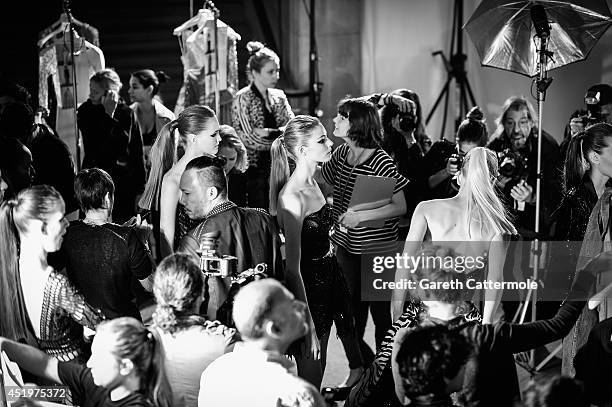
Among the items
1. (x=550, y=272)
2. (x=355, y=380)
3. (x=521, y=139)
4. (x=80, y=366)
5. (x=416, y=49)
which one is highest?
(x=416, y=49)

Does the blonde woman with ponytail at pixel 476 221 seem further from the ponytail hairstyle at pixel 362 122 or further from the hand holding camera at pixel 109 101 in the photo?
the hand holding camera at pixel 109 101

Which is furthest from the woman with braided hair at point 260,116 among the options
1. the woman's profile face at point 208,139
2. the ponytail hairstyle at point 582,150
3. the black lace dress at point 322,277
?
the ponytail hairstyle at point 582,150

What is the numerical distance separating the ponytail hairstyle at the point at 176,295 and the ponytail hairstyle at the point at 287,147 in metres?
1.50

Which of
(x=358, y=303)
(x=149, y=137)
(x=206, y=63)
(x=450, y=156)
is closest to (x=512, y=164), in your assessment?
(x=450, y=156)

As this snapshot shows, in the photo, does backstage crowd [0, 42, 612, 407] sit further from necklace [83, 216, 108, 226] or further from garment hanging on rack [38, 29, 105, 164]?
garment hanging on rack [38, 29, 105, 164]

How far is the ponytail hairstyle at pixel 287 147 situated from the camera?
4391 mm

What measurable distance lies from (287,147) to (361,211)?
24.1 inches

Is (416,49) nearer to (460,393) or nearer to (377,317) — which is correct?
(377,317)

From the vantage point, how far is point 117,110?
6.58m

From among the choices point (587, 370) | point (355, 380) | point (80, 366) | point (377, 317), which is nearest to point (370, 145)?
point (377, 317)

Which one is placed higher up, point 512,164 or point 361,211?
point 512,164

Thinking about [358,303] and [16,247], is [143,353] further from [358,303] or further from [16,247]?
[358,303]

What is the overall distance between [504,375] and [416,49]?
696cm

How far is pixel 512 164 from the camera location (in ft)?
18.6
